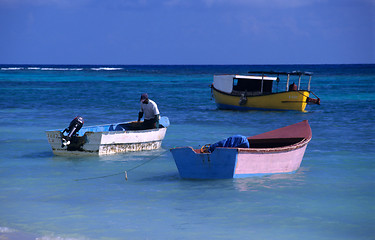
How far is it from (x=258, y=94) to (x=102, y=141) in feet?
56.2

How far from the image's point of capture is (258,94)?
30297 mm

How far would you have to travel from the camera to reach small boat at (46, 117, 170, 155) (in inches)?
563

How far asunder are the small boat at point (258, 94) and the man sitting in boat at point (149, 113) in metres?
13.6

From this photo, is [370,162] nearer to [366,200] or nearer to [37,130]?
[366,200]

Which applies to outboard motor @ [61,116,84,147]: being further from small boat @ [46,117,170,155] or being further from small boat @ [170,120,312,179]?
small boat @ [170,120,312,179]

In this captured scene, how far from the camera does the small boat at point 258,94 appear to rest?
1144 inches

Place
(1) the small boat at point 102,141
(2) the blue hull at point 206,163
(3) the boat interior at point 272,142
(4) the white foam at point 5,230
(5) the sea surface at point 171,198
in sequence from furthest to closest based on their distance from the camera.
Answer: (1) the small boat at point 102,141
(3) the boat interior at point 272,142
(2) the blue hull at point 206,163
(5) the sea surface at point 171,198
(4) the white foam at point 5,230

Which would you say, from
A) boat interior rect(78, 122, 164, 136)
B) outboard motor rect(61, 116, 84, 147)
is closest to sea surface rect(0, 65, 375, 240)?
outboard motor rect(61, 116, 84, 147)

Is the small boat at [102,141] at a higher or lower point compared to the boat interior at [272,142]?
lower

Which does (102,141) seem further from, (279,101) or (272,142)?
(279,101)

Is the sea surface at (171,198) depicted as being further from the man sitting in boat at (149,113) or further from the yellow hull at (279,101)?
the yellow hull at (279,101)

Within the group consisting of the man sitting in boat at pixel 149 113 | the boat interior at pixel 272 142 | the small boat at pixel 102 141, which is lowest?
the small boat at pixel 102 141

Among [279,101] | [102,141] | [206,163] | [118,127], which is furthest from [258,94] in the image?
[206,163]

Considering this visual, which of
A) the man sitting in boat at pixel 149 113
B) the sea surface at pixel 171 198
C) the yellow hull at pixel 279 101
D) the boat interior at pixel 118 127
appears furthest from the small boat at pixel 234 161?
the yellow hull at pixel 279 101
